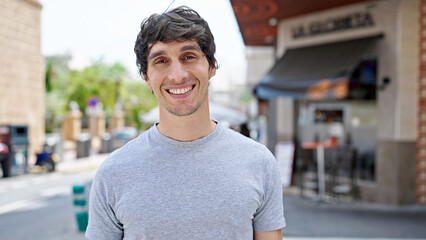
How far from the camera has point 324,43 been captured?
9.31m

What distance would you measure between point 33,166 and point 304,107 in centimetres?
890

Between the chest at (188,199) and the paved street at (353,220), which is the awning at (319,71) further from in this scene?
the chest at (188,199)

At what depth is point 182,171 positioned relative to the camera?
148cm

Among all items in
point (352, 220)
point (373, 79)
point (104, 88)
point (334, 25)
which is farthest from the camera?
point (104, 88)

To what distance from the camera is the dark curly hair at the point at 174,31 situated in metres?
1.47

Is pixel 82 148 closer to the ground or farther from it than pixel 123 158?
closer to the ground

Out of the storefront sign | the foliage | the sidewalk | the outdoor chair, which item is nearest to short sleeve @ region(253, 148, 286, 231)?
the sidewalk

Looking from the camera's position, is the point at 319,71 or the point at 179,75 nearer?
the point at 179,75

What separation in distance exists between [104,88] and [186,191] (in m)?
46.2

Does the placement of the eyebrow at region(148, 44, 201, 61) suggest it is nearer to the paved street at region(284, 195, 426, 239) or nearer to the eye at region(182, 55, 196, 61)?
the eye at region(182, 55, 196, 61)

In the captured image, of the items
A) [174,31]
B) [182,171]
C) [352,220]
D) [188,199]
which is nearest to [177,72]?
[174,31]

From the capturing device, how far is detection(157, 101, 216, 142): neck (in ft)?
5.10

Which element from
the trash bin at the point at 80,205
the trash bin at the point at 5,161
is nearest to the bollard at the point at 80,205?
the trash bin at the point at 80,205

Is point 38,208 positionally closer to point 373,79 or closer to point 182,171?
point 182,171
